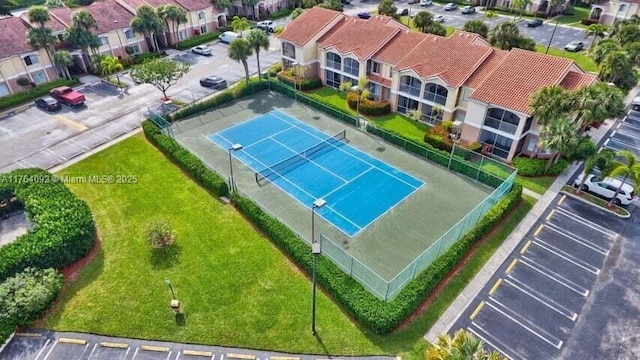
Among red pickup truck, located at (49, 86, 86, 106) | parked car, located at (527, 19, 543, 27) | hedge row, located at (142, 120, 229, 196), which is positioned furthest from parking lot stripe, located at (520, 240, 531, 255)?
parked car, located at (527, 19, 543, 27)

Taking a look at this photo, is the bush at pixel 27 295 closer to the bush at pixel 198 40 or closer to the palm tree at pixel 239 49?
the palm tree at pixel 239 49

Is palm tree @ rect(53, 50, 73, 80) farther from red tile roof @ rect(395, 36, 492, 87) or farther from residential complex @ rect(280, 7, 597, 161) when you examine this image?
red tile roof @ rect(395, 36, 492, 87)

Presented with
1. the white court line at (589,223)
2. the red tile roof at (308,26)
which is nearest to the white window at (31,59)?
the red tile roof at (308,26)

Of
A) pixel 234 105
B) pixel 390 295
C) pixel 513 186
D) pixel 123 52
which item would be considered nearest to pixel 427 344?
pixel 390 295

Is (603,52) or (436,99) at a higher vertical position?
(603,52)

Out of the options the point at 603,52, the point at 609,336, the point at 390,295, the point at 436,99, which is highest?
the point at 603,52

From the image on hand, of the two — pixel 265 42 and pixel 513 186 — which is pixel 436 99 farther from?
pixel 265 42
